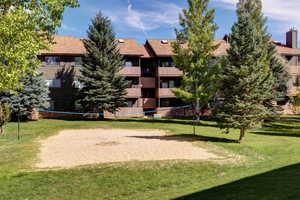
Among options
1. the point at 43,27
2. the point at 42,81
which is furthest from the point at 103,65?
the point at 43,27

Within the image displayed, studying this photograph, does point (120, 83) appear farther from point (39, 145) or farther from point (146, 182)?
point (146, 182)

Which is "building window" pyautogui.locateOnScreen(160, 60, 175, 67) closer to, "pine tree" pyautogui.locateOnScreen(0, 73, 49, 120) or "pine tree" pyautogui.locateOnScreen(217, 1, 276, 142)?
"pine tree" pyautogui.locateOnScreen(0, 73, 49, 120)

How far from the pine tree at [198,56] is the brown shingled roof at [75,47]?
40.4ft

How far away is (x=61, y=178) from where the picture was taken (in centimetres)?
1095

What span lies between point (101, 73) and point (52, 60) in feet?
30.5

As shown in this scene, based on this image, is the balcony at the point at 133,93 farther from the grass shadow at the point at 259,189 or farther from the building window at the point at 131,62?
the grass shadow at the point at 259,189

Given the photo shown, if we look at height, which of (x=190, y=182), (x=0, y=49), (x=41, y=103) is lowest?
(x=190, y=182)

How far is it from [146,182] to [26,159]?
22.3ft

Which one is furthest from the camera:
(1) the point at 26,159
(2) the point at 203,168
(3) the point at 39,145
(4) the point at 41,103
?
(4) the point at 41,103

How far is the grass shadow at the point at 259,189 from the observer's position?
7.61 m

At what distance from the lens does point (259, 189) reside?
855cm

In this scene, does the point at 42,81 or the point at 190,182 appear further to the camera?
the point at 42,81

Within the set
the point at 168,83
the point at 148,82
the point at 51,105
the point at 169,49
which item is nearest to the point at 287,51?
the point at 169,49

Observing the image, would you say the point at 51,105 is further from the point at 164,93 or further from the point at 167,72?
the point at 167,72
